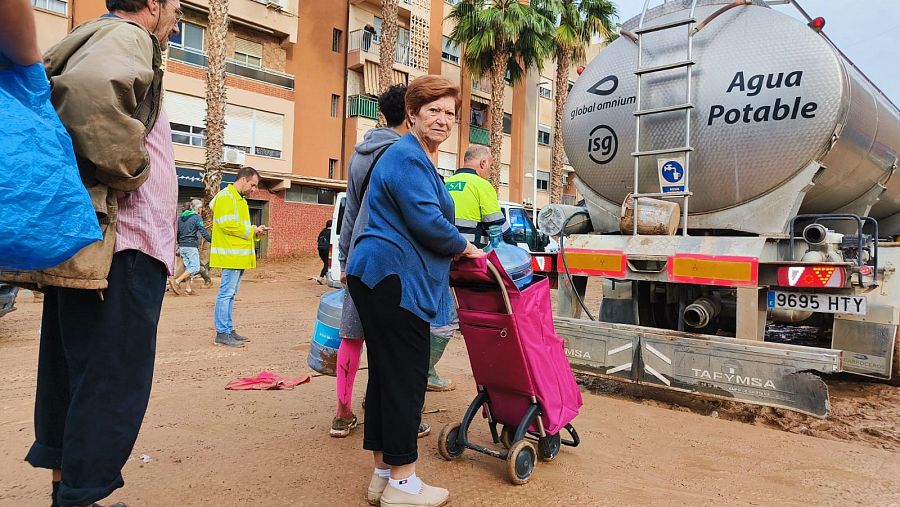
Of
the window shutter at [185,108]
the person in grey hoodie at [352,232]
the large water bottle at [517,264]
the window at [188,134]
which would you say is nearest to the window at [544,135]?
the window shutter at [185,108]

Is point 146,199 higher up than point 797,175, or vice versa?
point 797,175

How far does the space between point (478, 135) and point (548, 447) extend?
2557cm

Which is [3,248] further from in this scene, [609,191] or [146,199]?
[609,191]

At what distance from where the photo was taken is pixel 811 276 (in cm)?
381

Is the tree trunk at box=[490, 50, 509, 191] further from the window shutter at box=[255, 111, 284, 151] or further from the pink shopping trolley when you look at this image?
the pink shopping trolley

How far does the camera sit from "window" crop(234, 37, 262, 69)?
20391 millimetres

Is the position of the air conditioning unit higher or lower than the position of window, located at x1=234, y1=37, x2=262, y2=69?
lower

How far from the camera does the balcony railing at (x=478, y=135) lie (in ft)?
89.9

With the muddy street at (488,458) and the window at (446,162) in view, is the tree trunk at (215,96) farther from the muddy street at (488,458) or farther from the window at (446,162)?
the window at (446,162)

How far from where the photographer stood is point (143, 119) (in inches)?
78.8

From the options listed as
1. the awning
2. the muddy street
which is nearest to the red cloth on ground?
the muddy street

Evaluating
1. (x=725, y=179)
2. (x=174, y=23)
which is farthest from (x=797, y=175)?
(x=174, y=23)

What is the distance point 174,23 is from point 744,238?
3.64 m

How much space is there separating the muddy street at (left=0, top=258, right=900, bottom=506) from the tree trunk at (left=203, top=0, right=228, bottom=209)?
10061 millimetres
